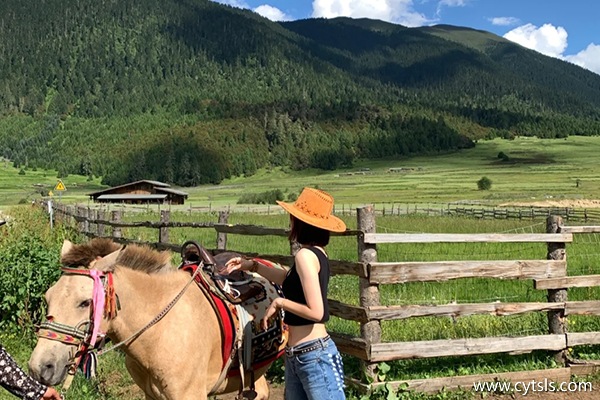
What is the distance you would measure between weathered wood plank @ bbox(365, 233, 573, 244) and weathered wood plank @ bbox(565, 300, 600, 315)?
0.77 metres

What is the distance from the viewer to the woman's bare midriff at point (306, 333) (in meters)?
3.86

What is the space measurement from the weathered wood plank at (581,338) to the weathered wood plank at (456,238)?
3.68 feet

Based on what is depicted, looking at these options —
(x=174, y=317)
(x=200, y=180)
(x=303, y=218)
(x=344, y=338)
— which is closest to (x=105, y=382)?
(x=344, y=338)

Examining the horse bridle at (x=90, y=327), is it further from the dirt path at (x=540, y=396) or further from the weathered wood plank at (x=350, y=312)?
the dirt path at (x=540, y=396)

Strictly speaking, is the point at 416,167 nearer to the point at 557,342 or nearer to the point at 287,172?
the point at 287,172

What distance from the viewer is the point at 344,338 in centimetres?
651

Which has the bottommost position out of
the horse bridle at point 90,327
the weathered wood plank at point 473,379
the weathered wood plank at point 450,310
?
the weathered wood plank at point 473,379

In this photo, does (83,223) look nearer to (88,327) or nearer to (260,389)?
(260,389)

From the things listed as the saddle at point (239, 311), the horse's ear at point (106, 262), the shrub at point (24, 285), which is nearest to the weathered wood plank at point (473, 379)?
the saddle at point (239, 311)

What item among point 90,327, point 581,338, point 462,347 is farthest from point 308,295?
point 581,338

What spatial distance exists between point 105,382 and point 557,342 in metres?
5.21

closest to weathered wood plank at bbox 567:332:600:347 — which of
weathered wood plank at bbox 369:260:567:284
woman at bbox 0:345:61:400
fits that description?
weathered wood plank at bbox 369:260:567:284

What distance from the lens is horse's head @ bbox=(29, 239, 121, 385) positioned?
3275 mm

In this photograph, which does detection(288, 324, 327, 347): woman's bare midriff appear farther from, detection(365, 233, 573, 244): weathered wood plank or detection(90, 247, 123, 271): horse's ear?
detection(365, 233, 573, 244): weathered wood plank
